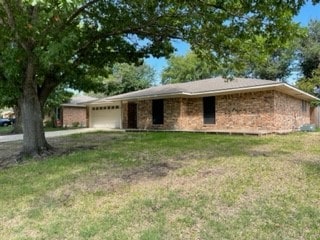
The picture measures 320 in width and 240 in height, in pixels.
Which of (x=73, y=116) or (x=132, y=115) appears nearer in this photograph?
(x=132, y=115)

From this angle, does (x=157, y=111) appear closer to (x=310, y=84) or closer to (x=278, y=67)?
(x=310, y=84)

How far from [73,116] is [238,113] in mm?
21504

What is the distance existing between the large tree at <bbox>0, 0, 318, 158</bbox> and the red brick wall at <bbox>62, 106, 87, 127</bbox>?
2179 centimetres

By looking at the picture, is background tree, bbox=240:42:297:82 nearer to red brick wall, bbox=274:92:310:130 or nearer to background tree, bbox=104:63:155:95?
background tree, bbox=104:63:155:95

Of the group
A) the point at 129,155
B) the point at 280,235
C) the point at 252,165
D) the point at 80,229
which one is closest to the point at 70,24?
the point at 129,155

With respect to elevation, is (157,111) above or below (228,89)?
below

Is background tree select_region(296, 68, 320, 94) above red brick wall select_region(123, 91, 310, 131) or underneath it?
above

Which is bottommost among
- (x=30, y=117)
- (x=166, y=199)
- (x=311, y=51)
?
(x=166, y=199)

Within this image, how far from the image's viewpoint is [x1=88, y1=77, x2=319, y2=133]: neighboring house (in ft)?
59.5

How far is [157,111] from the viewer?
22938 millimetres

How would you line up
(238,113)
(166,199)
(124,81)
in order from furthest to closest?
1. (124,81)
2. (238,113)
3. (166,199)

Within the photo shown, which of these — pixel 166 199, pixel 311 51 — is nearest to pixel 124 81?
pixel 311 51

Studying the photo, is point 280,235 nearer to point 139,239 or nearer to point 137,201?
point 139,239

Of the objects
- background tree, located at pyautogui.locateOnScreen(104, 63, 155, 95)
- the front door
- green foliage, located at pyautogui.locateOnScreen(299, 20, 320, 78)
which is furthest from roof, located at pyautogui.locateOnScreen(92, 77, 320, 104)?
green foliage, located at pyautogui.locateOnScreen(299, 20, 320, 78)
